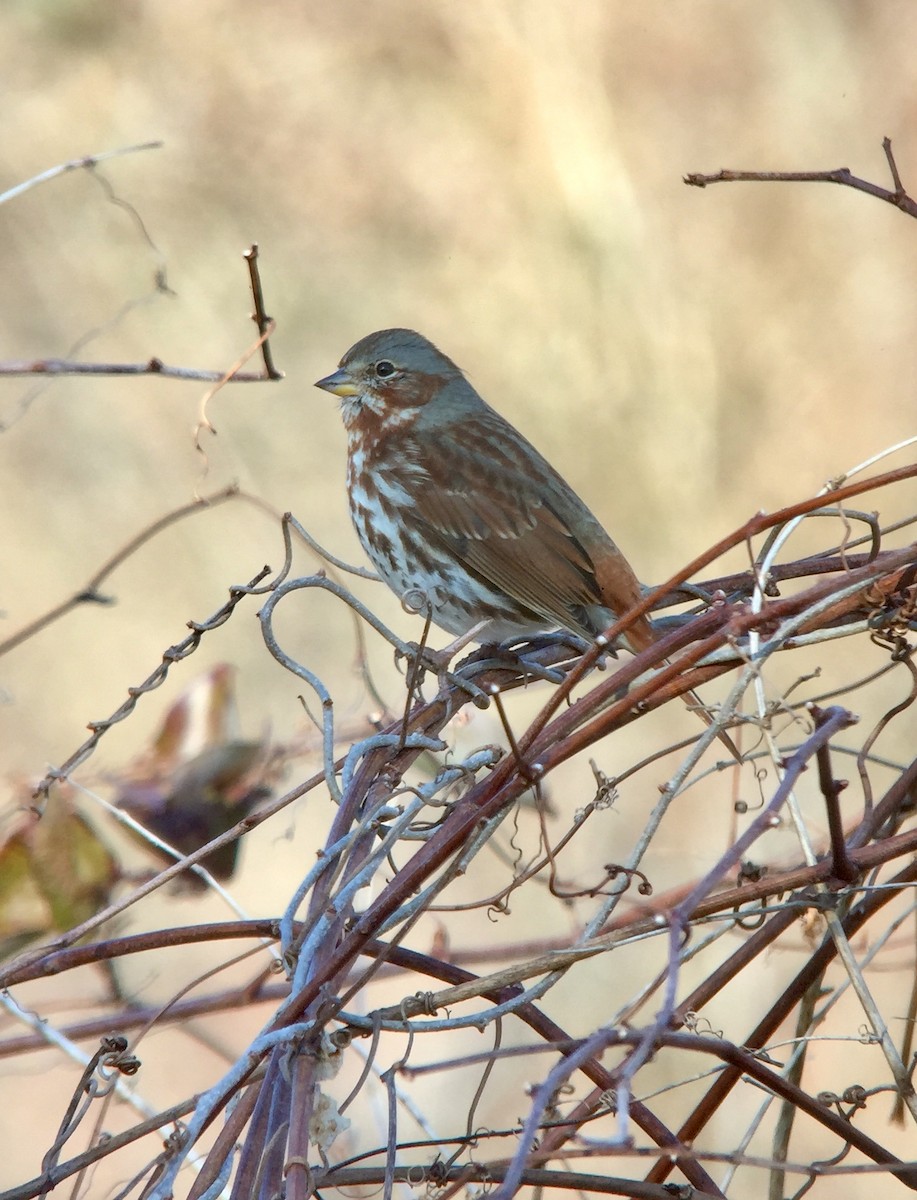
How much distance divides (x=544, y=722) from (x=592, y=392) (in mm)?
4274

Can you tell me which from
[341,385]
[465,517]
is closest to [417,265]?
[341,385]

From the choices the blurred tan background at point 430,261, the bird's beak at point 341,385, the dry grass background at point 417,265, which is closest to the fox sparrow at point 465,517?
the bird's beak at point 341,385

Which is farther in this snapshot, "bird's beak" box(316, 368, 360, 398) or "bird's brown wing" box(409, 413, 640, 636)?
"bird's beak" box(316, 368, 360, 398)

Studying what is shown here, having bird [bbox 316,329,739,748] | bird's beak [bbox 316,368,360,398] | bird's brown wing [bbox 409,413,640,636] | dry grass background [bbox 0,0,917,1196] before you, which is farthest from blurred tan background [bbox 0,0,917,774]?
bird's brown wing [bbox 409,413,640,636]

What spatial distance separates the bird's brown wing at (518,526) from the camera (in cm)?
301

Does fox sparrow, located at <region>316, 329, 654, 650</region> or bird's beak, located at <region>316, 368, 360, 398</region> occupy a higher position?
bird's beak, located at <region>316, 368, 360, 398</region>

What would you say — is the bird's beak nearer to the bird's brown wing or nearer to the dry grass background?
the bird's brown wing

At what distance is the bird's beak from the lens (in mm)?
3539

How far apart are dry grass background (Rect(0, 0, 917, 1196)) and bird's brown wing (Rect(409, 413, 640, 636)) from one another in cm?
200

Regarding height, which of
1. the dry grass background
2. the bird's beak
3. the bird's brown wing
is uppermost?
the dry grass background

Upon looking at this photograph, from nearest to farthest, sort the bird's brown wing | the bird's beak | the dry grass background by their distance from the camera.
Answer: the bird's brown wing < the bird's beak < the dry grass background

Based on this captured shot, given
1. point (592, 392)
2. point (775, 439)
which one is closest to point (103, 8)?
point (592, 392)

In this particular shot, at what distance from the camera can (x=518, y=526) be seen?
10.4ft

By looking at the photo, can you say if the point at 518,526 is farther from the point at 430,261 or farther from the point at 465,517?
the point at 430,261
